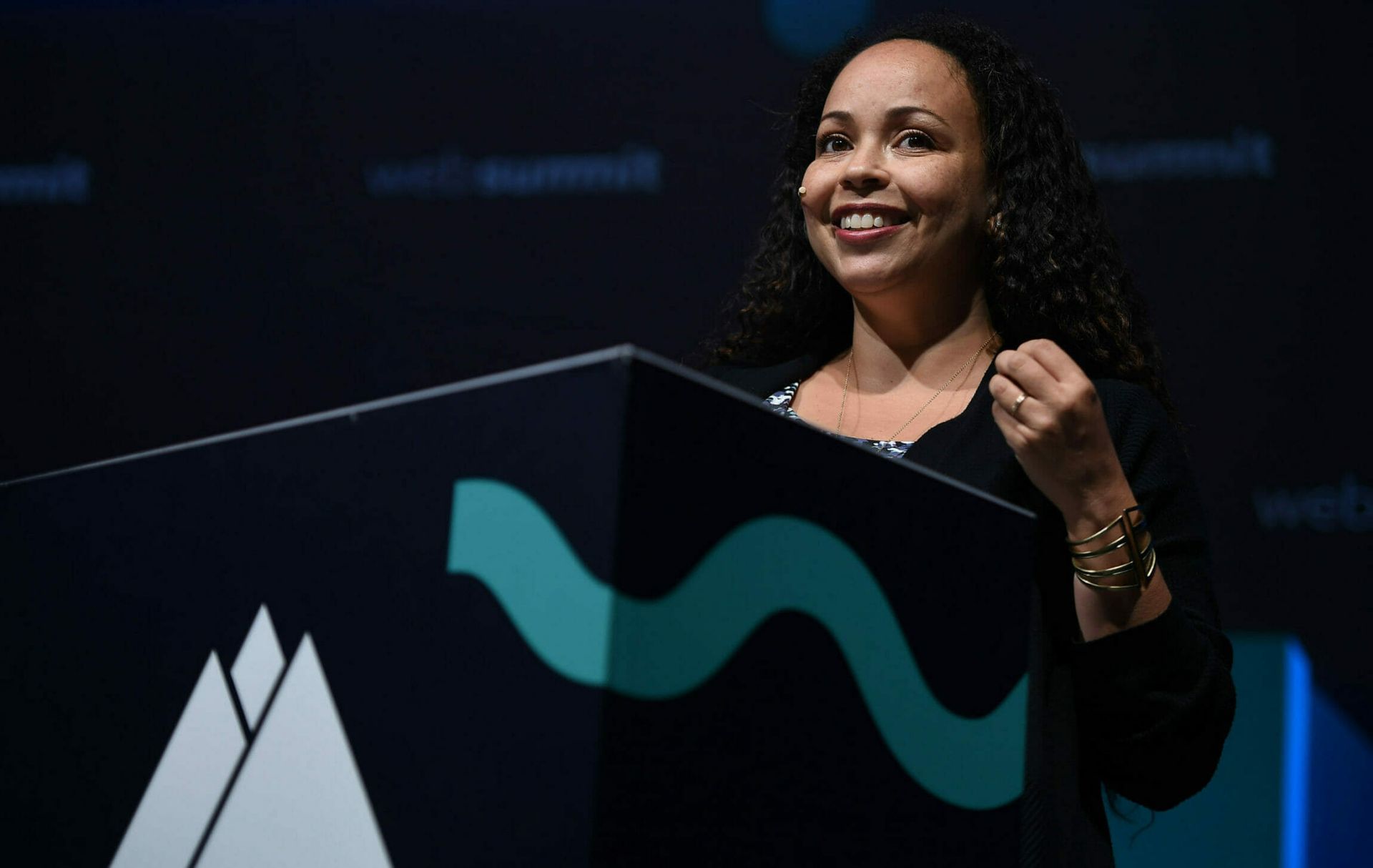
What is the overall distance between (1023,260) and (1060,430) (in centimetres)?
53

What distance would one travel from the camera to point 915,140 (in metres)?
1.54

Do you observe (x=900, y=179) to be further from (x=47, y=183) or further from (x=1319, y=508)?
(x=47, y=183)

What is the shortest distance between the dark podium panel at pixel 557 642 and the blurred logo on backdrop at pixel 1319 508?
6.29 ft

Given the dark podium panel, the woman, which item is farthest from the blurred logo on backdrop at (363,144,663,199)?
the dark podium panel

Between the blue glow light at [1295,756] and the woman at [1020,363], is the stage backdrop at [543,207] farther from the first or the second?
the woman at [1020,363]

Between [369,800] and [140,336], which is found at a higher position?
[140,336]

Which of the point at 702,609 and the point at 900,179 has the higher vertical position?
the point at 900,179

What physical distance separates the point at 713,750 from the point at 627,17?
259 centimetres

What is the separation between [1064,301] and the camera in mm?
1534

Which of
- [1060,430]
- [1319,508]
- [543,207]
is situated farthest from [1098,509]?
[543,207]

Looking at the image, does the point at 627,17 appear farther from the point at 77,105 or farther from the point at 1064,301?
the point at 1064,301

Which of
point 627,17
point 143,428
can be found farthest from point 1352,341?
point 143,428

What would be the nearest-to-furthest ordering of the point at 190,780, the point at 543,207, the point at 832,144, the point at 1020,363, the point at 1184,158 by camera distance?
the point at 190,780 < the point at 1020,363 < the point at 832,144 < the point at 1184,158 < the point at 543,207

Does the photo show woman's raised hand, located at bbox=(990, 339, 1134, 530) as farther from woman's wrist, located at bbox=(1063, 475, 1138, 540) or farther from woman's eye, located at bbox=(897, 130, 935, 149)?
woman's eye, located at bbox=(897, 130, 935, 149)
